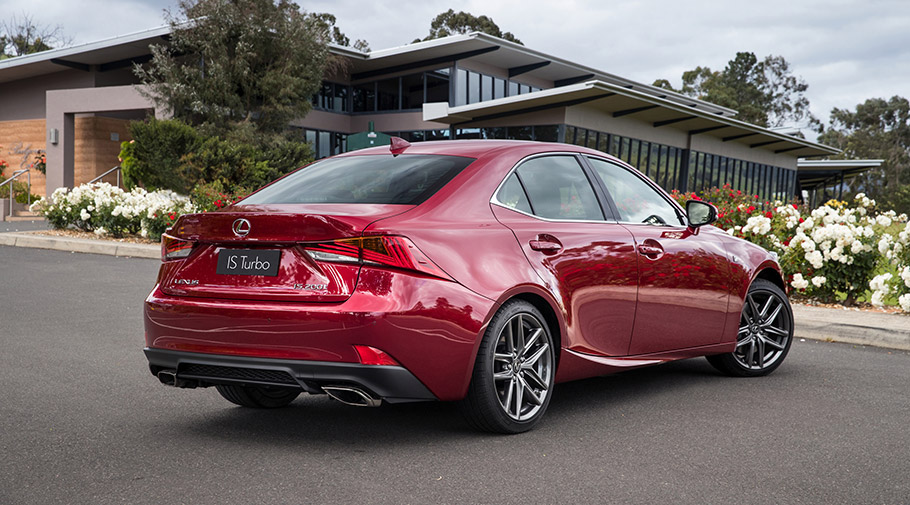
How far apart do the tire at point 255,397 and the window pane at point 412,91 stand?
109 feet

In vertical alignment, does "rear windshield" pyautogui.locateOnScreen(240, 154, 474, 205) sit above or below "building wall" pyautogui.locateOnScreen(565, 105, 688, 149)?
below

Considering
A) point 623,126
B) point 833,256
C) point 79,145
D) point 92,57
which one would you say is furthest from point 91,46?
point 833,256

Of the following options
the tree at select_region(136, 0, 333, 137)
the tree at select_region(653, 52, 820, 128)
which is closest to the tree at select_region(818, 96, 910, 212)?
the tree at select_region(653, 52, 820, 128)

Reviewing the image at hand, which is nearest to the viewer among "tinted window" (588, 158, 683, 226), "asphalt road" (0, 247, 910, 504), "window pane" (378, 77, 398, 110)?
"asphalt road" (0, 247, 910, 504)

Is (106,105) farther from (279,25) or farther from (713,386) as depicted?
(713,386)

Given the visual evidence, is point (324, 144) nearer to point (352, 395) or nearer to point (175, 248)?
point (175, 248)

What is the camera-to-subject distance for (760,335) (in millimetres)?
6516

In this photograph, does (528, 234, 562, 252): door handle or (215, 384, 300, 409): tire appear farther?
(215, 384, 300, 409): tire

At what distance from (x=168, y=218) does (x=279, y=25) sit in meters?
12.3

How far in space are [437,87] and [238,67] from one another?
11065 mm

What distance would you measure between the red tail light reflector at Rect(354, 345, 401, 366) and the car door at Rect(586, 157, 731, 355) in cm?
192

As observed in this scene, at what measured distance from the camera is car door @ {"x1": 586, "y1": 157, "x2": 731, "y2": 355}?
5.44m

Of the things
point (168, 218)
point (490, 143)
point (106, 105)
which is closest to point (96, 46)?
point (106, 105)

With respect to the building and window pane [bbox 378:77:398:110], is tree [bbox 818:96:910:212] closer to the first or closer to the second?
the building
